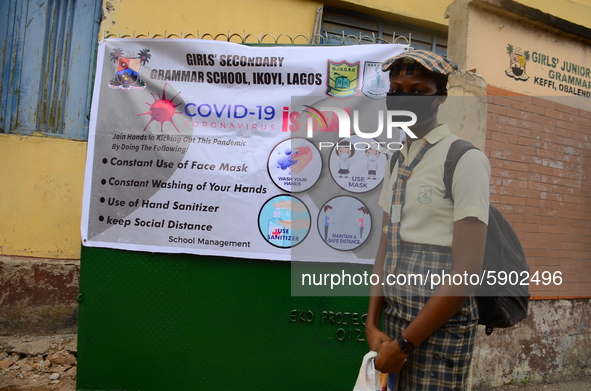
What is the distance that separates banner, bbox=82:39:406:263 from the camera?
3096mm

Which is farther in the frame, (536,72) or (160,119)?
(536,72)

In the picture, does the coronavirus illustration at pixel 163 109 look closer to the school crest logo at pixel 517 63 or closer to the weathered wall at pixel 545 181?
the weathered wall at pixel 545 181

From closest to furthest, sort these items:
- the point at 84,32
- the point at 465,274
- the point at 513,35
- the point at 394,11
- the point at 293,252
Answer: the point at 465,274, the point at 293,252, the point at 513,35, the point at 84,32, the point at 394,11

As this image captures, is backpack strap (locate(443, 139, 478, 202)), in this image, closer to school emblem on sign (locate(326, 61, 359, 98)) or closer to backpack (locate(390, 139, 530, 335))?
backpack (locate(390, 139, 530, 335))

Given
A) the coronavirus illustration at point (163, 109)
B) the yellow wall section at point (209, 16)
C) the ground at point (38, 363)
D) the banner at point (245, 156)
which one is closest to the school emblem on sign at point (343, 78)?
the banner at point (245, 156)

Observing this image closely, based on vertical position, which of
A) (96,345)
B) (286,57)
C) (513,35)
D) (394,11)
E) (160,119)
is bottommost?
(96,345)

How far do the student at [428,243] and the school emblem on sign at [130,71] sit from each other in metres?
2.14

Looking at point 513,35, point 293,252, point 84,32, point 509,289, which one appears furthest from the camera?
point 84,32

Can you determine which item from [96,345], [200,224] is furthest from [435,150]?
[96,345]

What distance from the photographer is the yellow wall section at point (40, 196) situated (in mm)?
4543

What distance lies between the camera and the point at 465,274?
56.6 inches

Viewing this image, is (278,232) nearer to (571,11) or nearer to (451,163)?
(451,163)

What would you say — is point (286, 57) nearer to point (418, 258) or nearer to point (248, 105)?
point (248, 105)

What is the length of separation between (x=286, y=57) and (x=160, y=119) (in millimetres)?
994
